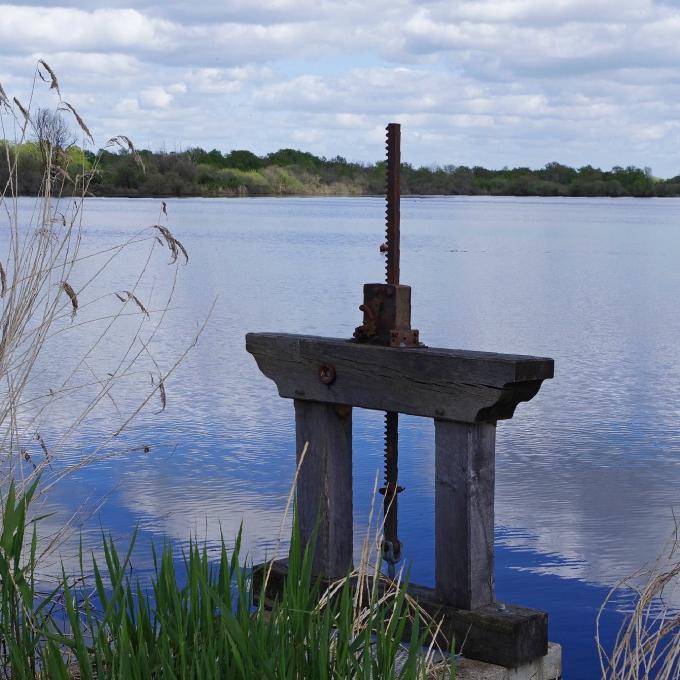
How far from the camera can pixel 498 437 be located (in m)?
7.36

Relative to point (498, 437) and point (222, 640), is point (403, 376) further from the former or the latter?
point (498, 437)

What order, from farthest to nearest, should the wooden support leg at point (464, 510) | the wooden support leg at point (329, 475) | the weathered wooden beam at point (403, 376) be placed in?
the wooden support leg at point (329, 475) < the wooden support leg at point (464, 510) < the weathered wooden beam at point (403, 376)

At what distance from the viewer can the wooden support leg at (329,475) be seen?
161 inches

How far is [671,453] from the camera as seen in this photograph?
6848 mm

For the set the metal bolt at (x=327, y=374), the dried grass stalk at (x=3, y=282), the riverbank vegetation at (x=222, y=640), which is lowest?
the riverbank vegetation at (x=222, y=640)

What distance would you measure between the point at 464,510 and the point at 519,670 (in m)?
0.52

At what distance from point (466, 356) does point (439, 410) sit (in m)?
0.21

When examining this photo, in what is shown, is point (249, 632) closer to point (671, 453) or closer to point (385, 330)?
point (385, 330)

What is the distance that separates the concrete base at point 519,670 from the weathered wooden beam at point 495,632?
0.08 ft

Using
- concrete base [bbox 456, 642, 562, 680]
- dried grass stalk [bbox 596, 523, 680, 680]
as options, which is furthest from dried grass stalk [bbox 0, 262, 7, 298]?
dried grass stalk [bbox 596, 523, 680, 680]

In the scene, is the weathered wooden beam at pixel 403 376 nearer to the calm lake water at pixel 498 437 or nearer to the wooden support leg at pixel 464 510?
the wooden support leg at pixel 464 510

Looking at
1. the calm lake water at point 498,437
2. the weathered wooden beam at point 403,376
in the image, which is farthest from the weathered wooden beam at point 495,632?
the calm lake water at point 498,437

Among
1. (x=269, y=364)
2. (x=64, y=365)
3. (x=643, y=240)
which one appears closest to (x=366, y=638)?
(x=269, y=364)

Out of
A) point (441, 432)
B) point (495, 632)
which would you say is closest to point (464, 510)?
point (441, 432)
